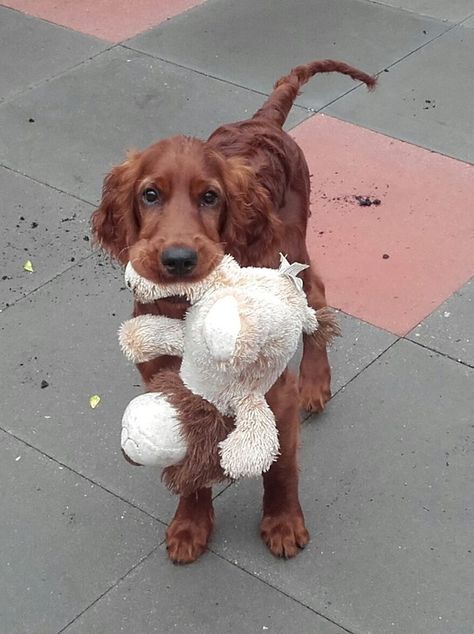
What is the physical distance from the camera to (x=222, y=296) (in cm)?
262

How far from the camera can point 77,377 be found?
13.4 ft

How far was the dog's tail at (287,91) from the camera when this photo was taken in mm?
3901

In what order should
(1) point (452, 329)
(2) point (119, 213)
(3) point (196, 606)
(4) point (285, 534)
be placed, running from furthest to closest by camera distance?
(1) point (452, 329) → (4) point (285, 534) → (3) point (196, 606) → (2) point (119, 213)

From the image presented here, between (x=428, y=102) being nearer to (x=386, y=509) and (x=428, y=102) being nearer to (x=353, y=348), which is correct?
(x=353, y=348)

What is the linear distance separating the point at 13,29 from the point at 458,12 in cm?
295

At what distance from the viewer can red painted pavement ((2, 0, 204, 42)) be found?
268 inches

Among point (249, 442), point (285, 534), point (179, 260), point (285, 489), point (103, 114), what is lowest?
point (103, 114)

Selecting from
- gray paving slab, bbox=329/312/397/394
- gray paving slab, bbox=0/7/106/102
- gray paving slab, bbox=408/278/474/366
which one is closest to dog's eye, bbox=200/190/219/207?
gray paving slab, bbox=329/312/397/394

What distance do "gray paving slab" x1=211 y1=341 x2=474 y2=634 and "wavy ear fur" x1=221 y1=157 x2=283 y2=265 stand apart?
95 cm

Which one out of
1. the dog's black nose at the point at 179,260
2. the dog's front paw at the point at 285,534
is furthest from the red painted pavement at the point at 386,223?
the dog's black nose at the point at 179,260

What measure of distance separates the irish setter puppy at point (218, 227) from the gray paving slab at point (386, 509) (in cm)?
9

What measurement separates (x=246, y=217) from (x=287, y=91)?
1.22 m

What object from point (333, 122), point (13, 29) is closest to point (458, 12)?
point (333, 122)

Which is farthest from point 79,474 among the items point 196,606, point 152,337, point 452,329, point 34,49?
point 34,49
